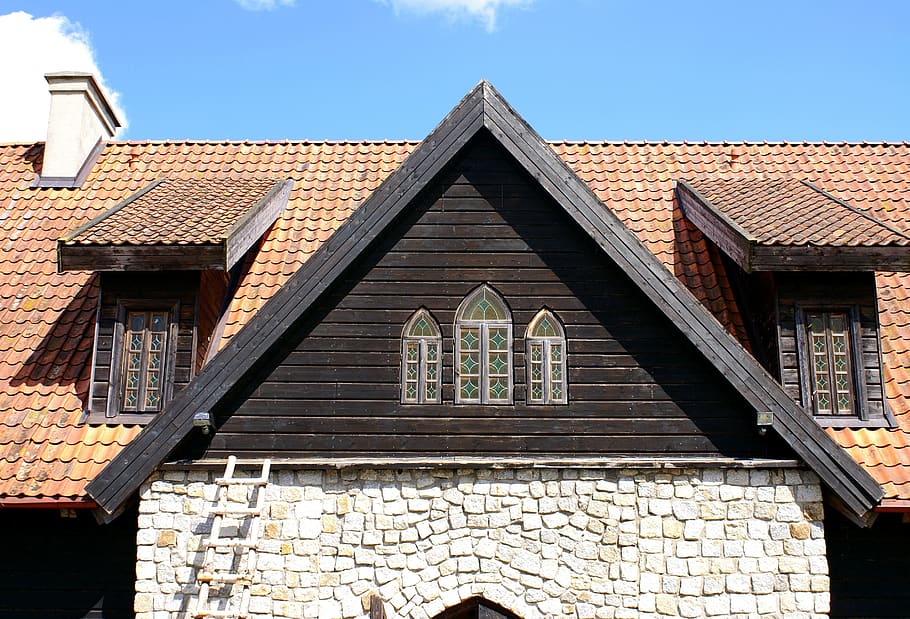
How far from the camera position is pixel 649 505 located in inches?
323

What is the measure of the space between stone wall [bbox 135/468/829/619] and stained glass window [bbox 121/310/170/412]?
1100 millimetres

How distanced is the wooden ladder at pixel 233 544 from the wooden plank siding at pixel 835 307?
5160 mm

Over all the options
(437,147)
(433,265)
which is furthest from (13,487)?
(437,147)

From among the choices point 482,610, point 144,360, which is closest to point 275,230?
point 144,360

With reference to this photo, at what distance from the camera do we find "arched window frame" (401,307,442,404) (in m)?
8.66

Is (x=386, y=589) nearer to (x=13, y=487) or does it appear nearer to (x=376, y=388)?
(x=376, y=388)

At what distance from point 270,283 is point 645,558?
496 cm

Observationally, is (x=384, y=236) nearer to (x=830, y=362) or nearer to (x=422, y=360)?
(x=422, y=360)

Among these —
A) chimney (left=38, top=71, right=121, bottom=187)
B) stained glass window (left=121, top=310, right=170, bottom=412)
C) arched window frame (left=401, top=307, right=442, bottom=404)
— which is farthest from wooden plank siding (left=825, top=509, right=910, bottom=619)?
chimney (left=38, top=71, right=121, bottom=187)

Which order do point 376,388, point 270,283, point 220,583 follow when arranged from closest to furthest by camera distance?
1. point 220,583
2. point 376,388
3. point 270,283

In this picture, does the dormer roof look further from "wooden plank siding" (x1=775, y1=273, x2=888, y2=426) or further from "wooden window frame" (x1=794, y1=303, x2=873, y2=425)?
"wooden window frame" (x1=794, y1=303, x2=873, y2=425)

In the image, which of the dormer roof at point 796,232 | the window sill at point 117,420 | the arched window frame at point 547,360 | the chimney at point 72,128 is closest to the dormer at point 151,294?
the window sill at point 117,420

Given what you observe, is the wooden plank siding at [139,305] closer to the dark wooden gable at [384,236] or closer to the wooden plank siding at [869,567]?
the dark wooden gable at [384,236]

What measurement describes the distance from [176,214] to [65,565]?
3.75m
